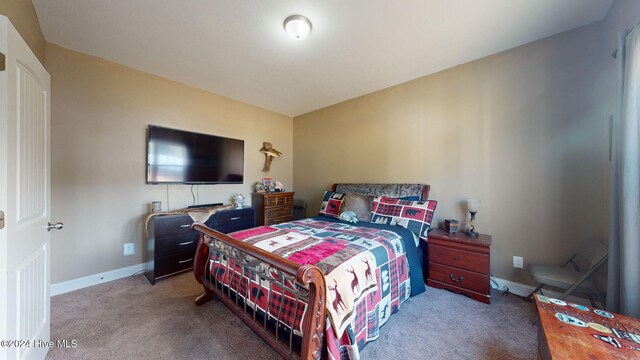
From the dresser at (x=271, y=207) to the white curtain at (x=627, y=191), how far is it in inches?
143

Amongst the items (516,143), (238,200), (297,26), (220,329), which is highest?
(297,26)

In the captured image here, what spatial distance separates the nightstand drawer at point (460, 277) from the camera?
209 centimetres

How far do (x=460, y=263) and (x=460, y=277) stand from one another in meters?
0.15

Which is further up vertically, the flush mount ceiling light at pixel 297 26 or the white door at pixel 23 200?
the flush mount ceiling light at pixel 297 26

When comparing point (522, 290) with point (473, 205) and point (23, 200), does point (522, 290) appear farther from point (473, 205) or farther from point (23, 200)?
point (23, 200)

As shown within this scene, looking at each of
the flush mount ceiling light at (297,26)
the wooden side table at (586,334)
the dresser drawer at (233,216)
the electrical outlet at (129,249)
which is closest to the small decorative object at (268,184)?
the dresser drawer at (233,216)

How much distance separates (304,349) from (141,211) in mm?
2909

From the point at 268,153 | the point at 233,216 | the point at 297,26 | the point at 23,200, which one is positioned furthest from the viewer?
the point at 268,153

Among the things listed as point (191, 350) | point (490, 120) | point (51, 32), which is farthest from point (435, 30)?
point (51, 32)

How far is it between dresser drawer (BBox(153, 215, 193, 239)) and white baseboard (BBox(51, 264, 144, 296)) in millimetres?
724

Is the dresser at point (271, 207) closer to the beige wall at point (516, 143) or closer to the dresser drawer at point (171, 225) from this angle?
the dresser drawer at point (171, 225)

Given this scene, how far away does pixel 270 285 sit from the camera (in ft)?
4.55

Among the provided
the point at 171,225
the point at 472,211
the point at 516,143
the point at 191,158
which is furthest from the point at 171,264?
the point at 516,143

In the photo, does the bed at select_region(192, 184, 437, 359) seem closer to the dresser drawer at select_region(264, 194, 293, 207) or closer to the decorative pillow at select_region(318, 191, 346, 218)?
the decorative pillow at select_region(318, 191, 346, 218)
